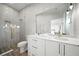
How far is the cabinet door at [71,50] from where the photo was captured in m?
1.52

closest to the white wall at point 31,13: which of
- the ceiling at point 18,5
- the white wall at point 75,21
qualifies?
the ceiling at point 18,5

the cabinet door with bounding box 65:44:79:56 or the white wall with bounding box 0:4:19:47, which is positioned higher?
the white wall with bounding box 0:4:19:47

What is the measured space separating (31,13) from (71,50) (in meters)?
0.85

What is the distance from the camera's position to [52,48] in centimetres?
165

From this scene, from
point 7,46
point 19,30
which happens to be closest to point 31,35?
point 19,30

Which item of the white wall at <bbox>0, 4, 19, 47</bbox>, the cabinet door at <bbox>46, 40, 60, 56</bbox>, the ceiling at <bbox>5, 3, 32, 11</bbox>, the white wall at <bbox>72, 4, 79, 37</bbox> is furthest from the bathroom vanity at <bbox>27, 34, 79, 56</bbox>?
the ceiling at <bbox>5, 3, 32, 11</bbox>

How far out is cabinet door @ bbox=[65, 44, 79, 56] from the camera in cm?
152

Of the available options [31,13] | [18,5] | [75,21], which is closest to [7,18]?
[18,5]

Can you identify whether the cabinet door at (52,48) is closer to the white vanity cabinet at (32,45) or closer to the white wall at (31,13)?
the white vanity cabinet at (32,45)

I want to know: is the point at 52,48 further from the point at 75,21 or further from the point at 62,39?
the point at 75,21

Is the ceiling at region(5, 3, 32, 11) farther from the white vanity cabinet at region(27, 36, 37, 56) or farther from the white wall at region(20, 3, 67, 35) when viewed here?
the white vanity cabinet at region(27, 36, 37, 56)

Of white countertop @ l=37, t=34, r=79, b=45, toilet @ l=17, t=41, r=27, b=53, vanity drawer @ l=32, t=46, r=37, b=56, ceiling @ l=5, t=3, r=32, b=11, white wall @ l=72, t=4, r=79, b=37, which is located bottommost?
vanity drawer @ l=32, t=46, r=37, b=56

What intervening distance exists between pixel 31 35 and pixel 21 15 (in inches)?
14.4

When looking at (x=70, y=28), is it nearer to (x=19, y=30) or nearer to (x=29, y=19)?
(x=29, y=19)
